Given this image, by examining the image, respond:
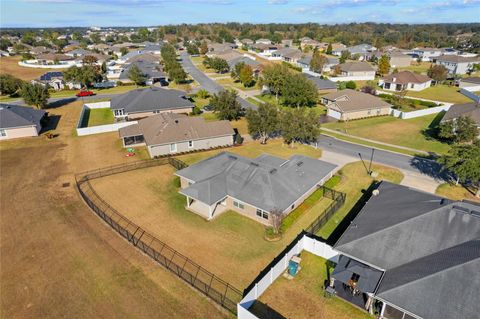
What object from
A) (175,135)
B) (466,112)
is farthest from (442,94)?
(175,135)

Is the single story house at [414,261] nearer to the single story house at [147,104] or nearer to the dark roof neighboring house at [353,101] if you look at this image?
the dark roof neighboring house at [353,101]

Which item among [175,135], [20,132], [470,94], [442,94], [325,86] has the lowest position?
[20,132]

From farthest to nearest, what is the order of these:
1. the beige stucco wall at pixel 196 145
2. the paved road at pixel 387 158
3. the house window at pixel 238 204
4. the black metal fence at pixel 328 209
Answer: the beige stucco wall at pixel 196 145 → the paved road at pixel 387 158 → the house window at pixel 238 204 → the black metal fence at pixel 328 209

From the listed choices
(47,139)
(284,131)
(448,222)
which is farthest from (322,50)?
(448,222)

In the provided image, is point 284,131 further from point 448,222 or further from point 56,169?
point 56,169

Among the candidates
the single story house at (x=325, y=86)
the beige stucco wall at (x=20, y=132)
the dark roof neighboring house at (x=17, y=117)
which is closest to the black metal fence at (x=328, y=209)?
the beige stucco wall at (x=20, y=132)

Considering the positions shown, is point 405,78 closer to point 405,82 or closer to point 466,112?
point 405,82
